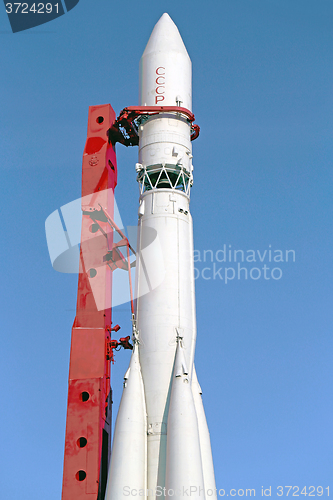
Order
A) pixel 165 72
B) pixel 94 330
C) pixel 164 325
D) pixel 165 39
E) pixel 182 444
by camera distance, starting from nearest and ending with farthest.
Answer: pixel 182 444 → pixel 164 325 → pixel 94 330 → pixel 165 72 → pixel 165 39

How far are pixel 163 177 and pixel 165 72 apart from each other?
620 cm

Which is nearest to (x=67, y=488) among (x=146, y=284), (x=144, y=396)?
(x=144, y=396)

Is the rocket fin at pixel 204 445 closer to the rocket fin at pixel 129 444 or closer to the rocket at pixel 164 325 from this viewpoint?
the rocket at pixel 164 325

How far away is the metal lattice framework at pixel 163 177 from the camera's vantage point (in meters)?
35.2

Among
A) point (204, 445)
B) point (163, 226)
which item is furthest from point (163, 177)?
point (204, 445)

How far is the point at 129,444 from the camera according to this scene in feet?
93.7

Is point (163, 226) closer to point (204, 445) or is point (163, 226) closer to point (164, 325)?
point (164, 325)

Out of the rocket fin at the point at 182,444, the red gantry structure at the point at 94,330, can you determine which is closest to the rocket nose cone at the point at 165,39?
the red gantry structure at the point at 94,330

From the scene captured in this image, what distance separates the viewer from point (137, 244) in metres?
34.3

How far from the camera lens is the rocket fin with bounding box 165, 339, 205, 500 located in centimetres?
2683

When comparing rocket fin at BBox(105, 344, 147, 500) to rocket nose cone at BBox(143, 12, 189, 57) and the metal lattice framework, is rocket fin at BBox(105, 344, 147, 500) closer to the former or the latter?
the metal lattice framework

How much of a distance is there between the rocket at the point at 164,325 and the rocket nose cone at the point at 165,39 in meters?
0.06

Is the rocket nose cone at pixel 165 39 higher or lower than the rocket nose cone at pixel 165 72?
higher

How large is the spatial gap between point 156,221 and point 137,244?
1.46 metres
